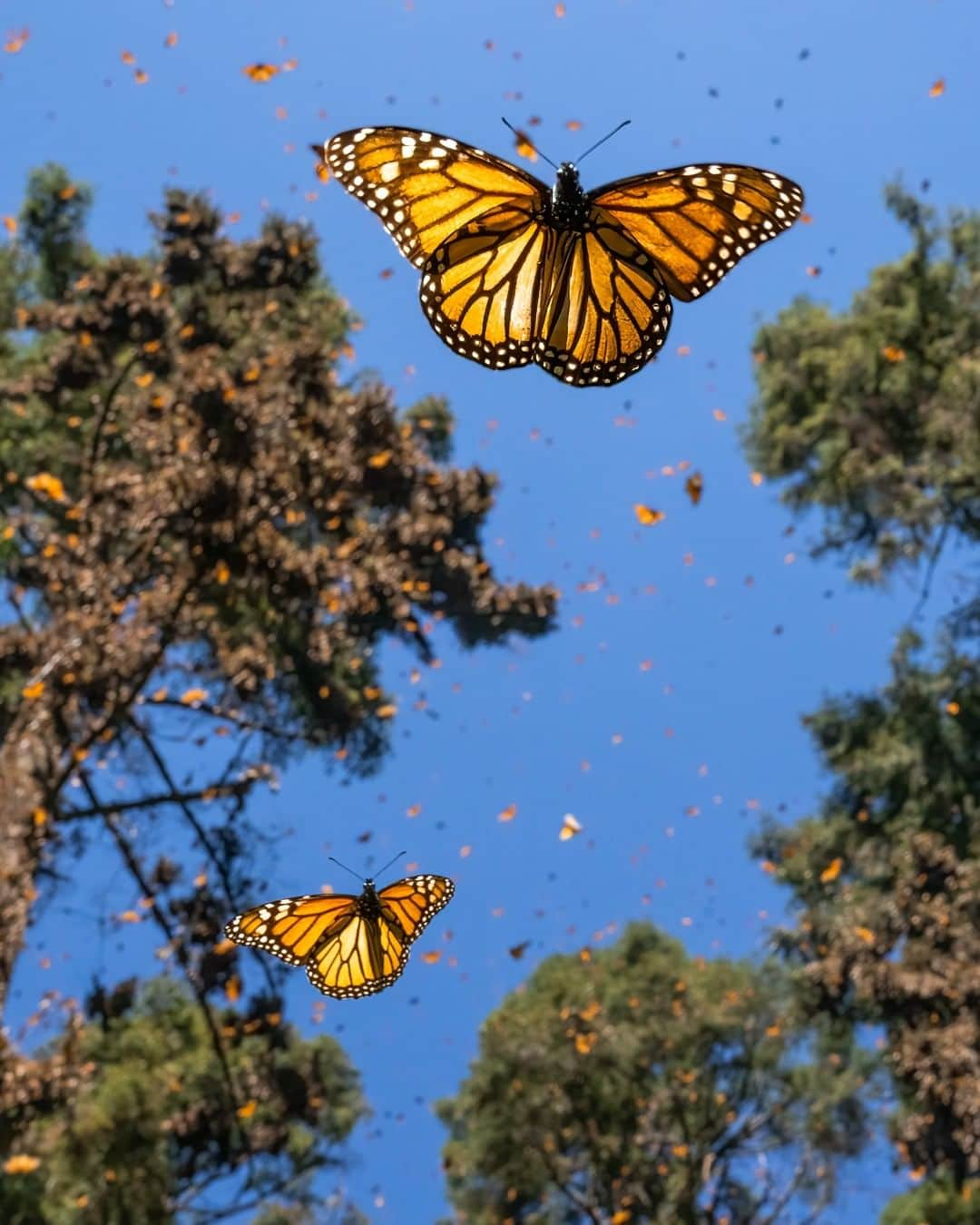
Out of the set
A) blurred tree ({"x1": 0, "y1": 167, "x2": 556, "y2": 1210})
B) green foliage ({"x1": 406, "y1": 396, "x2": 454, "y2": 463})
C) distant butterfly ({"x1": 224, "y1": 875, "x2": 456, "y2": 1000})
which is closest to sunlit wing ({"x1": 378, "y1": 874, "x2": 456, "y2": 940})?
distant butterfly ({"x1": 224, "y1": 875, "x2": 456, "y2": 1000})

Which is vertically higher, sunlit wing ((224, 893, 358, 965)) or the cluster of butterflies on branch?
the cluster of butterflies on branch

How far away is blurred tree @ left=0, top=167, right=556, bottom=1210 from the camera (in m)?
8.57

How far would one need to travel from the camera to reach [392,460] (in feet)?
45.2

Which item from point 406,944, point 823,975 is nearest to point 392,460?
point 823,975

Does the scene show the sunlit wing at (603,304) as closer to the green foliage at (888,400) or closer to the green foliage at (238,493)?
the green foliage at (238,493)

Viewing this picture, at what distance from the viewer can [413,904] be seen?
106 inches

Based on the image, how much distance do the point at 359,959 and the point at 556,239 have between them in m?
1.86

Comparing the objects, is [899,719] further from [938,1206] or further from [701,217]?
[701,217]

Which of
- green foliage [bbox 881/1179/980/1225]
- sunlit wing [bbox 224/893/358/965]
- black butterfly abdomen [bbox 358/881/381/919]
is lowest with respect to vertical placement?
black butterfly abdomen [bbox 358/881/381/919]

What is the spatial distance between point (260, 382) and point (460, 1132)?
1329 centimetres

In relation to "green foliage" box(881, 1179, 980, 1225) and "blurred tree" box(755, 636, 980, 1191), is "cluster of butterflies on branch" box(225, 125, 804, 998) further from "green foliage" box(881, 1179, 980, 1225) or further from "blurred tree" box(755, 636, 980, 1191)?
"green foliage" box(881, 1179, 980, 1225)

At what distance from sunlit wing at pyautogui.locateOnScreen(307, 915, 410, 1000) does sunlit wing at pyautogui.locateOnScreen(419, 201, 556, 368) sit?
1406mm

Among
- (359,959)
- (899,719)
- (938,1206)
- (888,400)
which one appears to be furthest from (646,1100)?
(359,959)

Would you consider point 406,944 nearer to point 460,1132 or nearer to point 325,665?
point 325,665
